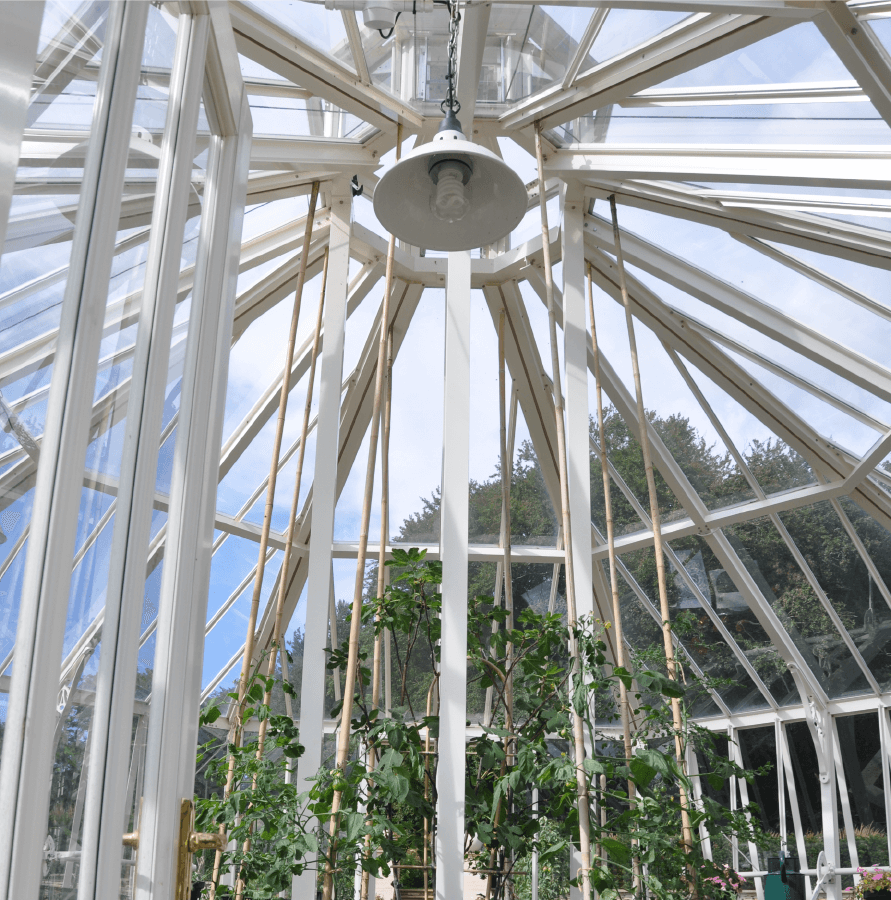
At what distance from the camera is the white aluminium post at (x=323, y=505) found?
14.3 feet

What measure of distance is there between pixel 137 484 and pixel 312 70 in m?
3.36

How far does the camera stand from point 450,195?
2.76 m

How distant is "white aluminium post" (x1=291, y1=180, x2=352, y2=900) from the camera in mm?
4367

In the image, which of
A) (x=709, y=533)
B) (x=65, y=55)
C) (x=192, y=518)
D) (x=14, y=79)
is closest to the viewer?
(x=14, y=79)

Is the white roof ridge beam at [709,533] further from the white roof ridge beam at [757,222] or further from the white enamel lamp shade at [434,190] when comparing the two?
the white enamel lamp shade at [434,190]

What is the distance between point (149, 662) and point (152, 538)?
21 cm

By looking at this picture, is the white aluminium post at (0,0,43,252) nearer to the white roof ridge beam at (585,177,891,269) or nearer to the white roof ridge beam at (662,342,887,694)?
the white roof ridge beam at (585,177,891,269)

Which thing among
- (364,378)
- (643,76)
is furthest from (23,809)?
(364,378)

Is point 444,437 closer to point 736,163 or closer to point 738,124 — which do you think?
point 736,163

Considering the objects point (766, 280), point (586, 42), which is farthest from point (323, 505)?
point (766, 280)

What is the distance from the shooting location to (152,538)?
152 centimetres

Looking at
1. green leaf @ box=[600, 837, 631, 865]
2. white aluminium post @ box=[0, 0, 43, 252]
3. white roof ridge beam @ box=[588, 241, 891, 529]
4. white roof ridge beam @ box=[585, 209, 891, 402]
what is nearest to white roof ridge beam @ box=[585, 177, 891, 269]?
white roof ridge beam @ box=[585, 209, 891, 402]

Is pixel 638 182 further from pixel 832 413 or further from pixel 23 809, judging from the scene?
pixel 23 809

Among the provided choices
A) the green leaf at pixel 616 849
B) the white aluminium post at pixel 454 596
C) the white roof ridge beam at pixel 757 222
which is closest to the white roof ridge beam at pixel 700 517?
the white roof ridge beam at pixel 757 222
